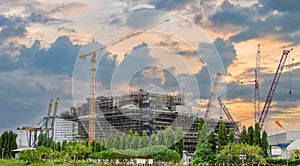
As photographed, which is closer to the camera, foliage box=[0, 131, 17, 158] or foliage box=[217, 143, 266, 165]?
foliage box=[217, 143, 266, 165]

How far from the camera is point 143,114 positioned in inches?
2625

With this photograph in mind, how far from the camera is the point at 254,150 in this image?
32.6m

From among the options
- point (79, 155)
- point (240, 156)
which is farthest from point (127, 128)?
point (240, 156)

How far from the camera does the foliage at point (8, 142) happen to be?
2581 inches

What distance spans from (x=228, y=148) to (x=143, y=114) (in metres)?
33.7

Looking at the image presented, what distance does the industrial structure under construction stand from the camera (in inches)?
2596

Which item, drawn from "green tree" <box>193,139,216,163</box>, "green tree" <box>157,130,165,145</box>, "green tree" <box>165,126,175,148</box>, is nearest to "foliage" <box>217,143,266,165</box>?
"green tree" <box>193,139,216,163</box>

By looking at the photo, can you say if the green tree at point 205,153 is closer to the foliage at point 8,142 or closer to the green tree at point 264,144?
the green tree at point 264,144

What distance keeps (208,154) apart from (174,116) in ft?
98.9

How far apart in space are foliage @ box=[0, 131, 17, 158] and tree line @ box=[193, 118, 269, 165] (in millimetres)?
32912

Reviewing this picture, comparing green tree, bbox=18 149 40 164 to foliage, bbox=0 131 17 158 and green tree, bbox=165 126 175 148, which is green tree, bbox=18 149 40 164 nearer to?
green tree, bbox=165 126 175 148

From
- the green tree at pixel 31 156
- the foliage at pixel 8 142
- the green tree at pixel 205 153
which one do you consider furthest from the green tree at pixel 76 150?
the foliage at pixel 8 142

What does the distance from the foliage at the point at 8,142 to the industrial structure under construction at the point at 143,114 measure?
1166cm

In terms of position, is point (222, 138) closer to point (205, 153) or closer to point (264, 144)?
point (205, 153)
